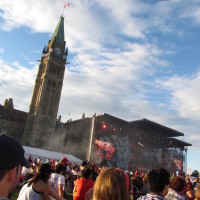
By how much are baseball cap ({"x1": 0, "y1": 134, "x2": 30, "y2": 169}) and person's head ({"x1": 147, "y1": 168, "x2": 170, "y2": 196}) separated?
2.14 metres

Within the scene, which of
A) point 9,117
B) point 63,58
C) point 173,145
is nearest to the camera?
point 173,145

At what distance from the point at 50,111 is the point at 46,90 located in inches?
269

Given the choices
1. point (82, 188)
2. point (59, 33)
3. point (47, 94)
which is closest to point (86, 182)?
point (82, 188)

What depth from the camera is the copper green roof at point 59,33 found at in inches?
2894

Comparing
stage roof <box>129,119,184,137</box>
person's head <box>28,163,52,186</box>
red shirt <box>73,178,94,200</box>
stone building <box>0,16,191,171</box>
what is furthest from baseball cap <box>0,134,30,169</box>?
stage roof <box>129,119,184,137</box>

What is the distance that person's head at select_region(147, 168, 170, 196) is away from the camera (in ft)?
10.4

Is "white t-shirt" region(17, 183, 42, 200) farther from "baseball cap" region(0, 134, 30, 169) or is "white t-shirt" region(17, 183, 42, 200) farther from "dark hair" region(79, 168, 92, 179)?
"baseball cap" region(0, 134, 30, 169)

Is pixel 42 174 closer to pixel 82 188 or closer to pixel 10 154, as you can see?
pixel 82 188

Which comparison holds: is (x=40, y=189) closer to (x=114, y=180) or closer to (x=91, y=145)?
(x=114, y=180)

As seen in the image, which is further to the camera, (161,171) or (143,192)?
(143,192)

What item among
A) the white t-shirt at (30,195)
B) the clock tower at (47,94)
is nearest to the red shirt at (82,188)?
the white t-shirt at (30,195)

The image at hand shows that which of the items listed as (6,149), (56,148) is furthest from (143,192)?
(56,148)

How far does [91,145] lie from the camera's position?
3550 centimetres

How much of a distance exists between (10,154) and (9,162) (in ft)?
0.18
